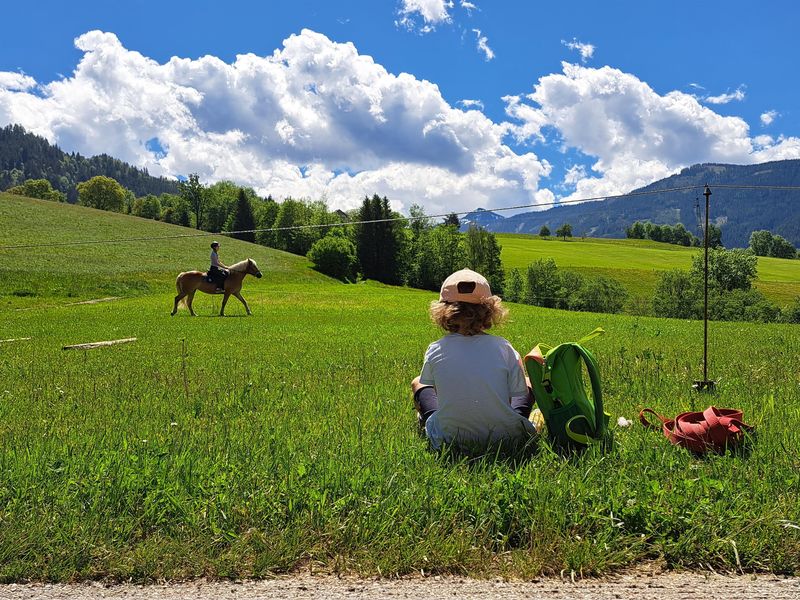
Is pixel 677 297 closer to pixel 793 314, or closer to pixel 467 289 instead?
pixel 793 314

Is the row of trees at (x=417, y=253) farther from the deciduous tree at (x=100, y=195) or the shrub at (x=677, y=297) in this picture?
the deciduous tree at (x=100, y=195)

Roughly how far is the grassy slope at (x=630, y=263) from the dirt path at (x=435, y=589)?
98550 mm

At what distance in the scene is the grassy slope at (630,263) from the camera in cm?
10162

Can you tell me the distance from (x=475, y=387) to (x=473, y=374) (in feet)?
0.42

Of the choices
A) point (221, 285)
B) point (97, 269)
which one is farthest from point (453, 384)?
point (97, 269)

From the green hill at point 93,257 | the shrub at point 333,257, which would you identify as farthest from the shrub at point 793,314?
the green hill at point 93,257

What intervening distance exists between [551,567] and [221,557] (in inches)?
75.8

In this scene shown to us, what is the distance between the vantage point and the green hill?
44.2 metres

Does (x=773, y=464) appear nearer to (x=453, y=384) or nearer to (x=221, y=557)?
(x=453, y=384)

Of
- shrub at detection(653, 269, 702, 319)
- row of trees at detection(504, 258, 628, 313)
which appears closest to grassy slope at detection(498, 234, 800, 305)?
shrub at detection(653, 269, 702, 319)

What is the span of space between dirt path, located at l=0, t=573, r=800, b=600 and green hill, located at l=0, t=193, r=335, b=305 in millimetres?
40930

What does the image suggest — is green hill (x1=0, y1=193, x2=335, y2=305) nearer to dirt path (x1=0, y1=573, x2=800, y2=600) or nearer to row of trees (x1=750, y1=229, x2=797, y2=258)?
dirt path (x1=0, y1=573, x2=800, y2=600)

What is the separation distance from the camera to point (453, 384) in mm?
4945

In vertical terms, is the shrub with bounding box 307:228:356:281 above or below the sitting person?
above
